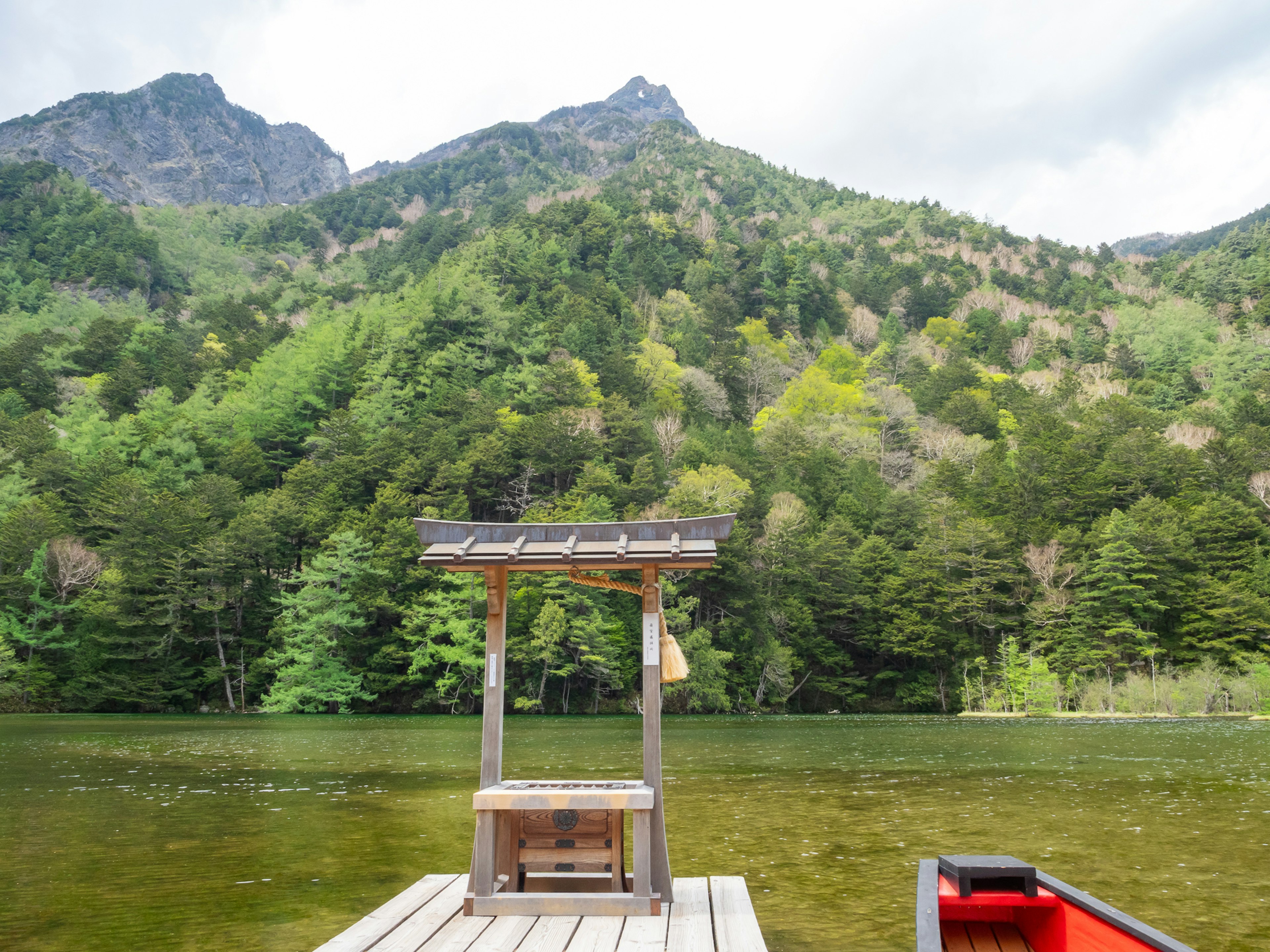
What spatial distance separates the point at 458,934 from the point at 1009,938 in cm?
338

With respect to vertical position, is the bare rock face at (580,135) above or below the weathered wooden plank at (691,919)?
above

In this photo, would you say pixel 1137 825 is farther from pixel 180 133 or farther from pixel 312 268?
pixel 180 133

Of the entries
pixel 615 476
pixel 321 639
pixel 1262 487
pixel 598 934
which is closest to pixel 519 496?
pixel 615 476

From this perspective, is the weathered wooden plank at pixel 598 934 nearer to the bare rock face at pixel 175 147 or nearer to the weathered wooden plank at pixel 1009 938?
the weathered wooden plank at pixel 1009 938

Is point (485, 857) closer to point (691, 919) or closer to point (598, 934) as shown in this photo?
point (598, 934)

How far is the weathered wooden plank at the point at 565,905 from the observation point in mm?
5902

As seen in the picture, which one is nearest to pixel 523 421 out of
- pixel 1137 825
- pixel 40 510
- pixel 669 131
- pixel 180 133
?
pixel 40 510

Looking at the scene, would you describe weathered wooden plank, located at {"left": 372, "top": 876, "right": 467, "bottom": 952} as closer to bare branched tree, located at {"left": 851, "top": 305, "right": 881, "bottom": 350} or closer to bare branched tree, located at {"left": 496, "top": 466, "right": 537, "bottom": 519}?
bare branched tree, located at {"left": 496, "top": 466, "right": 537, "bottom": 519}

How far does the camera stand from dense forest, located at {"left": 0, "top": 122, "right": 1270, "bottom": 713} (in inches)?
1555

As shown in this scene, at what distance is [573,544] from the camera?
6488 millimetres

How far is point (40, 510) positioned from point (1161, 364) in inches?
3074

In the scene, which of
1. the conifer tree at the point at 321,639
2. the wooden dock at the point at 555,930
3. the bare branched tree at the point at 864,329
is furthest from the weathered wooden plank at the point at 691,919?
the bare branched tree at the point at 864,329

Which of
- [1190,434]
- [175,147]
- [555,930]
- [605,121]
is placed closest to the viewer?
[555,930]

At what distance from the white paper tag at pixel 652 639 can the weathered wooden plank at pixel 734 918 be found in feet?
5.97
